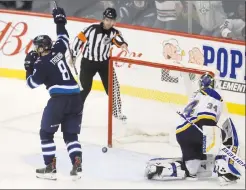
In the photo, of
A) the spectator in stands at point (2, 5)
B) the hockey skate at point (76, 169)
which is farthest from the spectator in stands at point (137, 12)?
the hockey skate at point (76, 169)

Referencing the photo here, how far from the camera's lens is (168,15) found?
8008 millimetres

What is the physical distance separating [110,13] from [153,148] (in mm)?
1151

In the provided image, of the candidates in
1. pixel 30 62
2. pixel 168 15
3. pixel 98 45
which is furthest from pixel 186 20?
pixel 30 62

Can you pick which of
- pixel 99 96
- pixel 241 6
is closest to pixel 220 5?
pixel 241 6

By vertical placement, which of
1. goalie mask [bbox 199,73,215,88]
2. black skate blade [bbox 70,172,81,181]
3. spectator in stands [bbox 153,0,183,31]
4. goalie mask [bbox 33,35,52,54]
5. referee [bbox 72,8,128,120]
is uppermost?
spectator in stands [bbox 153,0,183,31]

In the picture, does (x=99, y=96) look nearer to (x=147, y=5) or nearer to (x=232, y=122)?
(x=147, y=5)

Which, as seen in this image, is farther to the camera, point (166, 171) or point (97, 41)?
point (97, 41)

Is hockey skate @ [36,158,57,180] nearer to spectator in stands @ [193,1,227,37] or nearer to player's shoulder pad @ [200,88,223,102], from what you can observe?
player's shoulder pad @ [200,88,223,102]

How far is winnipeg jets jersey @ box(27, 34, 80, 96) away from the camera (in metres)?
5.85

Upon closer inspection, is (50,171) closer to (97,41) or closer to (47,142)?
(47,142)

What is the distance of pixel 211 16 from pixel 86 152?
176 centimetres

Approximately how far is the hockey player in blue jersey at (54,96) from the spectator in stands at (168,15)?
6.75 feet

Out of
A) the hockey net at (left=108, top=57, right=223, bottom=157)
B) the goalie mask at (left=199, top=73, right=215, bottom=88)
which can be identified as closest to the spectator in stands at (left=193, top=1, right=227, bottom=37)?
the hockey net at (left=108, top=57, right=223, bottom=157)

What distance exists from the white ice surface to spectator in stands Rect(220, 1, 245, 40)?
1.20m
